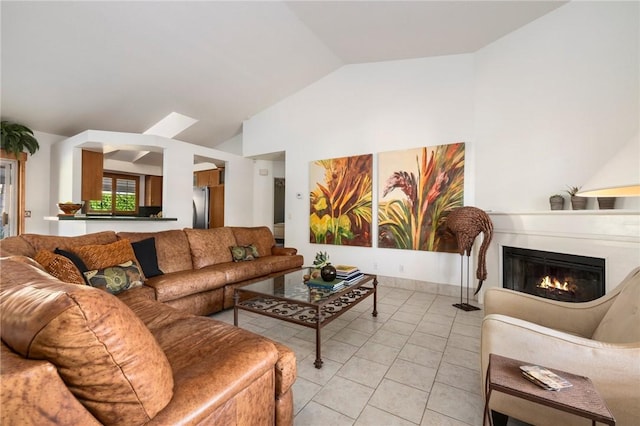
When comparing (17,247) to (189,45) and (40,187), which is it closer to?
(189,45)

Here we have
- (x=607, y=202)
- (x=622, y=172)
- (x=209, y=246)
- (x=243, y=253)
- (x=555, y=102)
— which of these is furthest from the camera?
(x=243, y=253)

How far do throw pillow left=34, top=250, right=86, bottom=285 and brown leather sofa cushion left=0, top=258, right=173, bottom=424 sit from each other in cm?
142

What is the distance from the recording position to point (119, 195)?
7398 mm

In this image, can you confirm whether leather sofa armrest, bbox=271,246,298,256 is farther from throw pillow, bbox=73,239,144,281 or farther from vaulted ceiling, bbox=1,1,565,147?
vaulted ceiling, bbox=1,1,565,147

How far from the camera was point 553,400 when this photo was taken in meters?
0.98

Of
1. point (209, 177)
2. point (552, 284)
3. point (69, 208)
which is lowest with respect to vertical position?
point (552, 284)

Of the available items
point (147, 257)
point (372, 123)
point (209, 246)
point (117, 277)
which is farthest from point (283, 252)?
point (372, 123)

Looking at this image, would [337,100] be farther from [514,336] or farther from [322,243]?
[514,336]

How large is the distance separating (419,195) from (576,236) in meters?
1.83

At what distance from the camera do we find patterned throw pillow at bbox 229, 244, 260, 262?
360 cm

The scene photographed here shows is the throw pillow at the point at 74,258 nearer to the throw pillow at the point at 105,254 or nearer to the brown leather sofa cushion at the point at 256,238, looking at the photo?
the throw pillow at the point at 105,254

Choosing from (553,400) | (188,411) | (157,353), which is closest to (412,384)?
(553,400)

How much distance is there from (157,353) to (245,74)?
186 inches

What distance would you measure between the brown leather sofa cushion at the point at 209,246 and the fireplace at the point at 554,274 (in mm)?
3513
